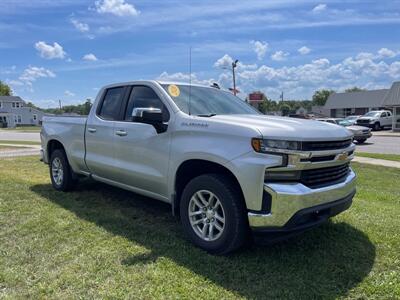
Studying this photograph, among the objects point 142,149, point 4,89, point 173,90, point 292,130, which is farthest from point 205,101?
point 4,89

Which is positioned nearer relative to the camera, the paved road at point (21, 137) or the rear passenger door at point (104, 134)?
the rear passenger door at point (104, 134)

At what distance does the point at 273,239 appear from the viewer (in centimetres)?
375

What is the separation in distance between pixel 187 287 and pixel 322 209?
1.48 metres

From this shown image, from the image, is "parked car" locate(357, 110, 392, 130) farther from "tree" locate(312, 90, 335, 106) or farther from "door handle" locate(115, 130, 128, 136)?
"tree" locate(312, 90, 335, 106)

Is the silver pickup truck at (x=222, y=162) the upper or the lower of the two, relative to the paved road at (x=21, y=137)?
upper

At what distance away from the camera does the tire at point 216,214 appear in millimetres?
3880

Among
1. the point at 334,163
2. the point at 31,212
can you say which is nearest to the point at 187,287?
the point at 334,163

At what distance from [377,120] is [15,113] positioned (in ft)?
230

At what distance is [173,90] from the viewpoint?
16.4 ft

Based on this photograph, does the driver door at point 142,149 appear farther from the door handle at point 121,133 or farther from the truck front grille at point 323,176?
the truck front grille at point 323,176

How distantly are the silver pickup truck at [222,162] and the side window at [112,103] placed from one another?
0.02 m

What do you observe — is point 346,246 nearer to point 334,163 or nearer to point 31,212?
point 334,163

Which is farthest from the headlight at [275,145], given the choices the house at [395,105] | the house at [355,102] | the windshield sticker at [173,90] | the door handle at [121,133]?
the house at [355,102]

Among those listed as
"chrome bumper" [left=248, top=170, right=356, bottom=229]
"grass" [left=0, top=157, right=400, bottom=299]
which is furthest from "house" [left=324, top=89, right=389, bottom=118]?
"chrome bumper" [left=248, top=170, right=356, bottom=229]
